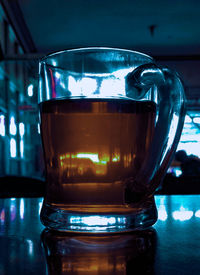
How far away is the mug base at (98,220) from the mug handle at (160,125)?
0.02 meters

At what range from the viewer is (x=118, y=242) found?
24cm

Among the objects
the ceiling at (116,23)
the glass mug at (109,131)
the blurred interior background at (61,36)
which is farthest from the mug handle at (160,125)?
the ceiling at (116,23)

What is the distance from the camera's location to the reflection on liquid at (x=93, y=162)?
0.31 m

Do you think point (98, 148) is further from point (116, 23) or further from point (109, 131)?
point (116, 23)

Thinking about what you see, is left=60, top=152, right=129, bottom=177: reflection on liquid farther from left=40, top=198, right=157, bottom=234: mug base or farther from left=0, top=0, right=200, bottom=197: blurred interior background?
left=0, top=0, right=200, bottom=197: blurred interior background

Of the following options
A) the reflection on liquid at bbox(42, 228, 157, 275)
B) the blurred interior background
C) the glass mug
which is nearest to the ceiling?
the blurred interior background

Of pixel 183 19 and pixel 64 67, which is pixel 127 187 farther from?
pixel 183 19

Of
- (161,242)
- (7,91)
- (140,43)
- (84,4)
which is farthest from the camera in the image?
(140,43)

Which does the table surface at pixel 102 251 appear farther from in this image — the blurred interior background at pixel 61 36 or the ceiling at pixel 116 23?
the ceiling at pixel 116 23

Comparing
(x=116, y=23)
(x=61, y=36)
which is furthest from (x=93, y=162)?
(x=61, y=36)

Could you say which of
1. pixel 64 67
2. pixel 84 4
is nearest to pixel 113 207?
pixel 64 67

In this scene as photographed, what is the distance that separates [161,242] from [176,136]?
104 mm

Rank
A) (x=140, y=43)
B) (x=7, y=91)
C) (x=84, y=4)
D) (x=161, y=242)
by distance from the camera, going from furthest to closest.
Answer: (x=140, y=43) → (x=7, y=91) → (x=84, y=4) → (x=161, y=242)

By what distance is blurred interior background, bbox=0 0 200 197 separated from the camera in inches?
194
